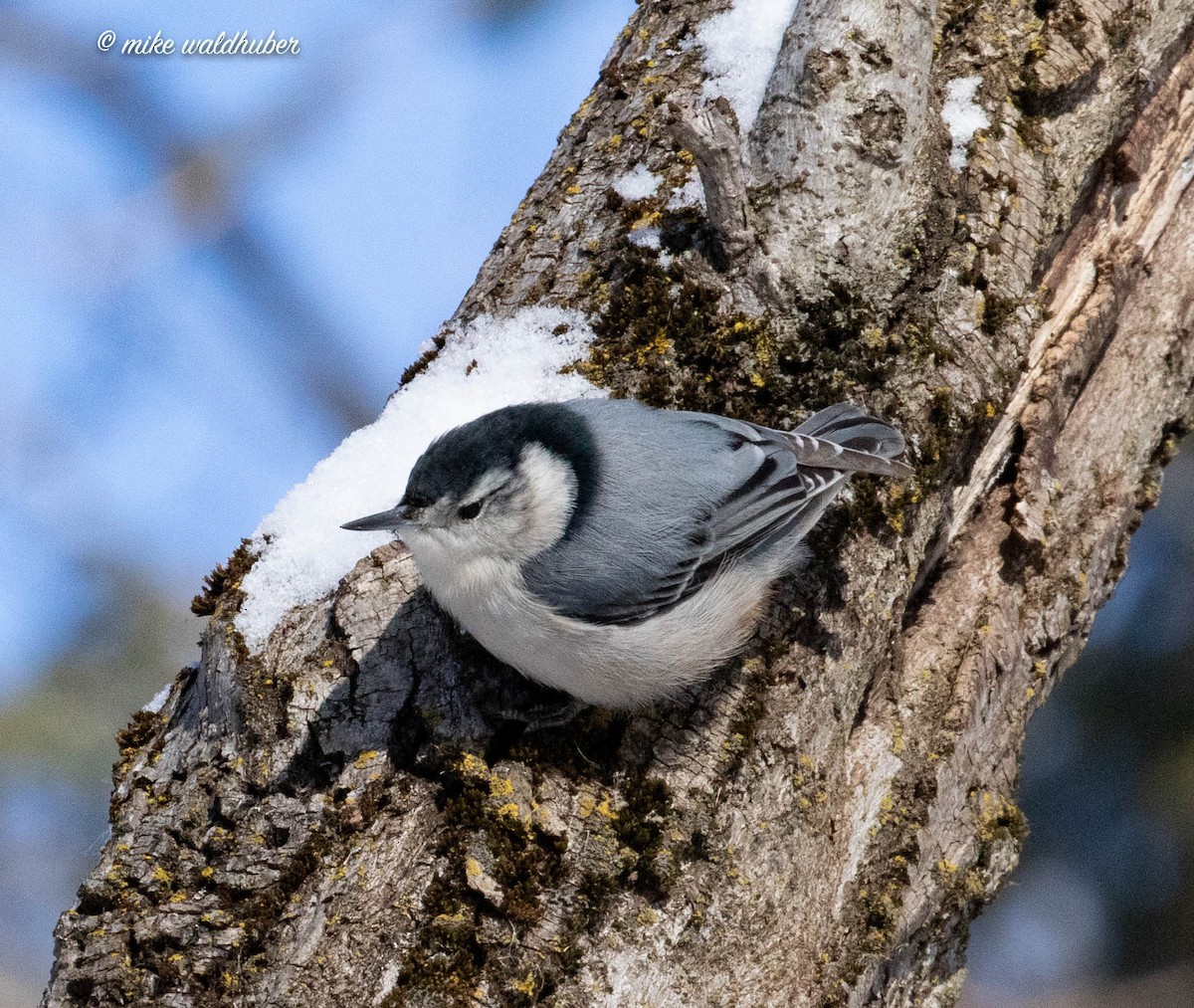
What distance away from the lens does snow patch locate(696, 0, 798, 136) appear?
286 cm

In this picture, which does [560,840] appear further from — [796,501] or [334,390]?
[334,390]

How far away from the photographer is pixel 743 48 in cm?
292

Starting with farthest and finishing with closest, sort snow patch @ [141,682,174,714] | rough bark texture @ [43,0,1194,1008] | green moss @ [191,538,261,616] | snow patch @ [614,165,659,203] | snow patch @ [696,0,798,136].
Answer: snow patch @ [696,0,798,136], snow patch @ [614,165,659,203], snow patch @ [141,682,174,714], green moss @ [191,538,261,616], rough bark texture @ [43,0,1194,1008]

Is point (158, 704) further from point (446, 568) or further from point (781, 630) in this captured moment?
point (781, 630)

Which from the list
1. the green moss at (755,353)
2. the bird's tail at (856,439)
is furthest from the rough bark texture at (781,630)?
the bird's tail at (856,439)

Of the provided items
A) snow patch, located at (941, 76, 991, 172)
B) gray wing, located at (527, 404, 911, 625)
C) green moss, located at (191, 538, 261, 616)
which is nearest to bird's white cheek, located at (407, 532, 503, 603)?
gray wing, located at (527, 404, 911, 625)

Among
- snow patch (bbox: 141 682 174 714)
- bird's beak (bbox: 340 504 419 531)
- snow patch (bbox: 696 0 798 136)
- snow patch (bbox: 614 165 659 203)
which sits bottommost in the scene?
bird's beak (bbox: 340 504 419 531)

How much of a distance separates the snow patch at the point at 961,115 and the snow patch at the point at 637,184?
2.35 feet

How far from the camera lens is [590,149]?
295 cm

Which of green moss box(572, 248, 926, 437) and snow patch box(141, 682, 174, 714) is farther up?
snow patch box(141, 682, 174, 714)

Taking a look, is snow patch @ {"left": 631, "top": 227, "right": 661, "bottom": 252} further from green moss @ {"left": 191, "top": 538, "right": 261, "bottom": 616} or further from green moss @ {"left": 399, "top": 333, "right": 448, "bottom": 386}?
green moss @ {"left": 191, "top": 538, "right": 261, "bottom": 616}

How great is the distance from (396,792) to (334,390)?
4107mm

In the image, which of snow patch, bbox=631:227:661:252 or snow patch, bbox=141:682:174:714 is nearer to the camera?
snow patch, bbox=141:682:174:714

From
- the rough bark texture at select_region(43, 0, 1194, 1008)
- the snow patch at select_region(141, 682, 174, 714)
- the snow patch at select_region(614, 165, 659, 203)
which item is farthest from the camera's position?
the snow patch at select_region(614, 165, 659, 203)
